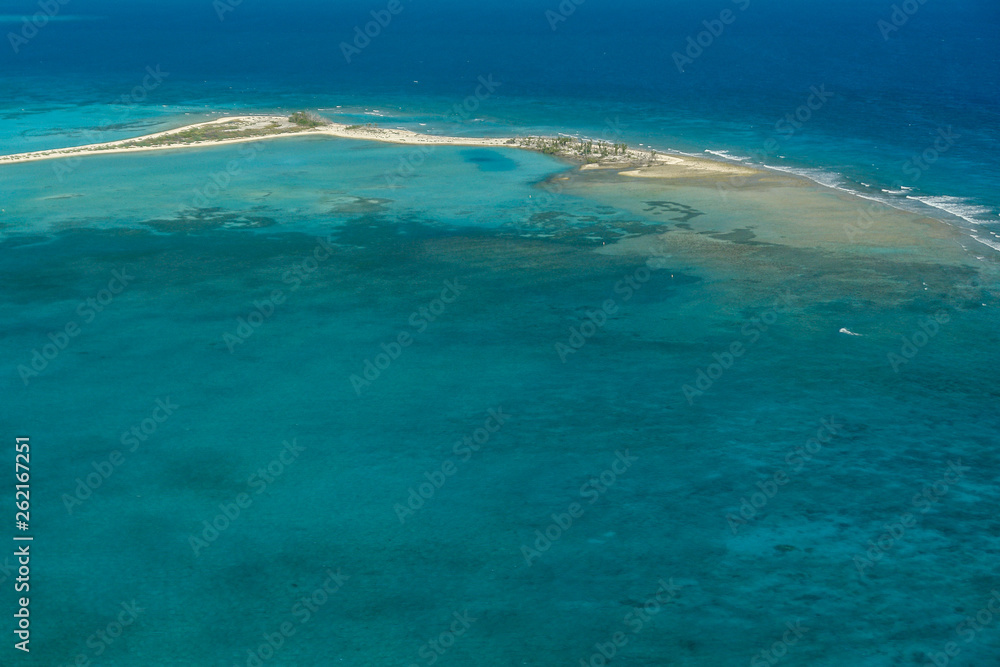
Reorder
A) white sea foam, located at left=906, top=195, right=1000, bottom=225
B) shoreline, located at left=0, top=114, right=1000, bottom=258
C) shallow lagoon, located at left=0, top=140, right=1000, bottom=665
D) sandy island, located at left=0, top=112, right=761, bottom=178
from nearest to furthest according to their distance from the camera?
shallow lagoon, located at left=0, top=140, right=1000, bottom=665 → white sea foam, located at left=906, top=195, right=1000, bottom=225 → shoreline, located at left=0, top=114, right=1000, bottom=258 → sandy island, located at left=0, top=112, right=761, bottom=178

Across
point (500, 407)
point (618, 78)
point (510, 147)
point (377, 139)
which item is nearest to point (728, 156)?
point (510, 147)

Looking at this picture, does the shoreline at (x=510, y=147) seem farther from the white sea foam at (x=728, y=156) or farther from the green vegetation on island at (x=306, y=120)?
the white sea foam at (x=728, y=156)

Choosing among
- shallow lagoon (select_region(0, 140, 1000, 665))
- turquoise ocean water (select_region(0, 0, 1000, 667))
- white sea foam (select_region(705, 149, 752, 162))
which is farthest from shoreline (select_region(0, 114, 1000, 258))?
shallow lagoon (select_region(0, 140, 1000, 665))

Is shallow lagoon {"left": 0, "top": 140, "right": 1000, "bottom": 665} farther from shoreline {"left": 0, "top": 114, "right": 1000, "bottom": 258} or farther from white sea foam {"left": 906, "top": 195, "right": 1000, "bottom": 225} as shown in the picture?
shoreline {"left": 0, "top": 114, "right": 1000, "bottom": 258}

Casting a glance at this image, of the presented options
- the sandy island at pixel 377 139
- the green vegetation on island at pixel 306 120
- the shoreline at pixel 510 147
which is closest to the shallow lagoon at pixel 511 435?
the shoreline at pixel 510 147

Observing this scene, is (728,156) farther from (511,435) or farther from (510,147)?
(511,435)

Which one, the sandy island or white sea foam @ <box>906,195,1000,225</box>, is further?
Result: the sandy island

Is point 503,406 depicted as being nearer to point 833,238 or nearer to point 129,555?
point 129,555

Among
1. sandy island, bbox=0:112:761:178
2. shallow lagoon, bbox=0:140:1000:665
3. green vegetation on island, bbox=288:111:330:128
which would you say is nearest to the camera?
shallow lagoon, bbox=0:140:1000:665
